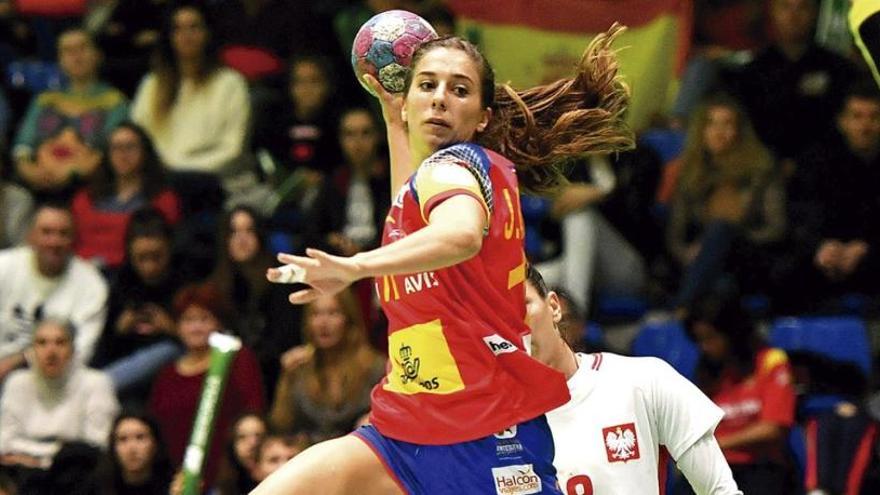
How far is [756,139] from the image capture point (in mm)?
11055

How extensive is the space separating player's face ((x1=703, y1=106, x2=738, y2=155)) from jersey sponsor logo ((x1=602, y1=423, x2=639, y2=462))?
463 centimetres

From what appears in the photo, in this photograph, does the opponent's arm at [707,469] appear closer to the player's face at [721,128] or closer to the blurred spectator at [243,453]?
the blurred spectator at [243,453]

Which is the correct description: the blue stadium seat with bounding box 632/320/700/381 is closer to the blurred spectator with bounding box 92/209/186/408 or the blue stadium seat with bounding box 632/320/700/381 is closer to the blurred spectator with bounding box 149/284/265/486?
the blurred spectator with bounding box 149/284/265/486

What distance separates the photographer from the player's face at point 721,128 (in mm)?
10820

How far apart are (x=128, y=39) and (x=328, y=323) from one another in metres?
3.84

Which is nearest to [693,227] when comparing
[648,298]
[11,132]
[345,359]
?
[648,298]

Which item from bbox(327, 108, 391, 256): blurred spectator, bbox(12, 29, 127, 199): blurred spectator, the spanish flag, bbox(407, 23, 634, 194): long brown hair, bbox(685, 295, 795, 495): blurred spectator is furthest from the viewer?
bbox(12, 29, 127, 199): blurred spectator

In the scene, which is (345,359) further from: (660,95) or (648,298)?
(660,95)

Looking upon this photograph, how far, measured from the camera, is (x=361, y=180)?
1141 centimetres

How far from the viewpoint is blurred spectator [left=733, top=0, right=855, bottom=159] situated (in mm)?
11367

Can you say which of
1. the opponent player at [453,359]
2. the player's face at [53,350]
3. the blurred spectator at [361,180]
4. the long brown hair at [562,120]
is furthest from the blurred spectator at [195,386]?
the opponent player at [453,359]

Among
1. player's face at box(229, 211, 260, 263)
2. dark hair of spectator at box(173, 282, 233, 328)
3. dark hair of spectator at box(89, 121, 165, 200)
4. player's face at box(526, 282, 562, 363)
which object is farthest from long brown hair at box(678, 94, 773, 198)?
player's face at box(526, 282, 562, 363)

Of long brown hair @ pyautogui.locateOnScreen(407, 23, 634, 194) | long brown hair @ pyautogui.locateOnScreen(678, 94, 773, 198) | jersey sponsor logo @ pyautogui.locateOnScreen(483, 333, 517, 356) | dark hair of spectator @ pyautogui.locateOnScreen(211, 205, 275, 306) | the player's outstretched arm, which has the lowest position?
dark hair of spectator @ pyautogui.locateOnScreen(211, 205, 275, 306)

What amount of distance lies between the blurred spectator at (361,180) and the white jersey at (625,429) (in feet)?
15.5
